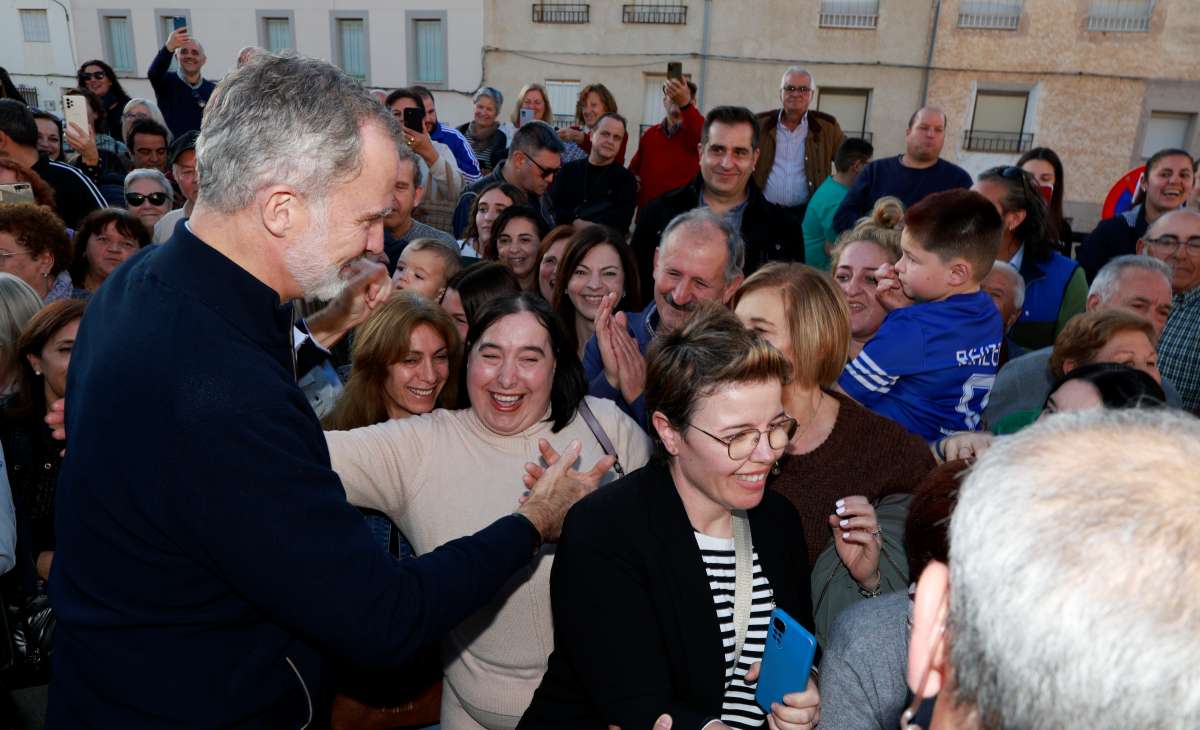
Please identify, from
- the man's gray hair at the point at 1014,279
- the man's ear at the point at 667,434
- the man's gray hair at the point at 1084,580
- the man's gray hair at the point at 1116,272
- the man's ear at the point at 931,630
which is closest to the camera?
the man's gray hair at the point at 1084,580

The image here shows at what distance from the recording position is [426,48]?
70.7 feet

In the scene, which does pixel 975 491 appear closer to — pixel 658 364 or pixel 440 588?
pixel 440 588

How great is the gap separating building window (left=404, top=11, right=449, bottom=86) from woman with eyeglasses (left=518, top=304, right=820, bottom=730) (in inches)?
827

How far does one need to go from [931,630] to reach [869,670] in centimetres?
85

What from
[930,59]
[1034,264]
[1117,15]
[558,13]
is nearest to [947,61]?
[930,59]

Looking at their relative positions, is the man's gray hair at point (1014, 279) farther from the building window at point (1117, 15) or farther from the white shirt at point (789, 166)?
the building window at point (1117, 15)

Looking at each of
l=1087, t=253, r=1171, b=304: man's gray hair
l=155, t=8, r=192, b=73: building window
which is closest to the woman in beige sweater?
l=1087, t=253, r=1171, b=304: man's gray hair

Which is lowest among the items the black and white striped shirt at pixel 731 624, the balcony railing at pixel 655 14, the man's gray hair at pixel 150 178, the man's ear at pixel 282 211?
the black and white striped shirt at pixel 731 624

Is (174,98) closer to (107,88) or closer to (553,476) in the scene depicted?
(107,88)

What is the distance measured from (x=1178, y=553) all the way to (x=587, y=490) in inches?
59.0

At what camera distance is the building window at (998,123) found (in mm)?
20125

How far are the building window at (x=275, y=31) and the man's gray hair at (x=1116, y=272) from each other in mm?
22803

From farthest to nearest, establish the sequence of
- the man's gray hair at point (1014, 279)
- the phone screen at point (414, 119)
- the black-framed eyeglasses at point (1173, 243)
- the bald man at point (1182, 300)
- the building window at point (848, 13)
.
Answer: the building window at point (848, 13), the phone screen at point (414, 119), the black-framed eyeglasses at point (1173, 243), the man's gray hair at point (1014, 279), the bald man at point (1182, 300)

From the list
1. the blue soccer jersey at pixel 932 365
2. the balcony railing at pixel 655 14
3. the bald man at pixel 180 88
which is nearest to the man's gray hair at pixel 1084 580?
the blue soccer jersey at pixel 932 365
